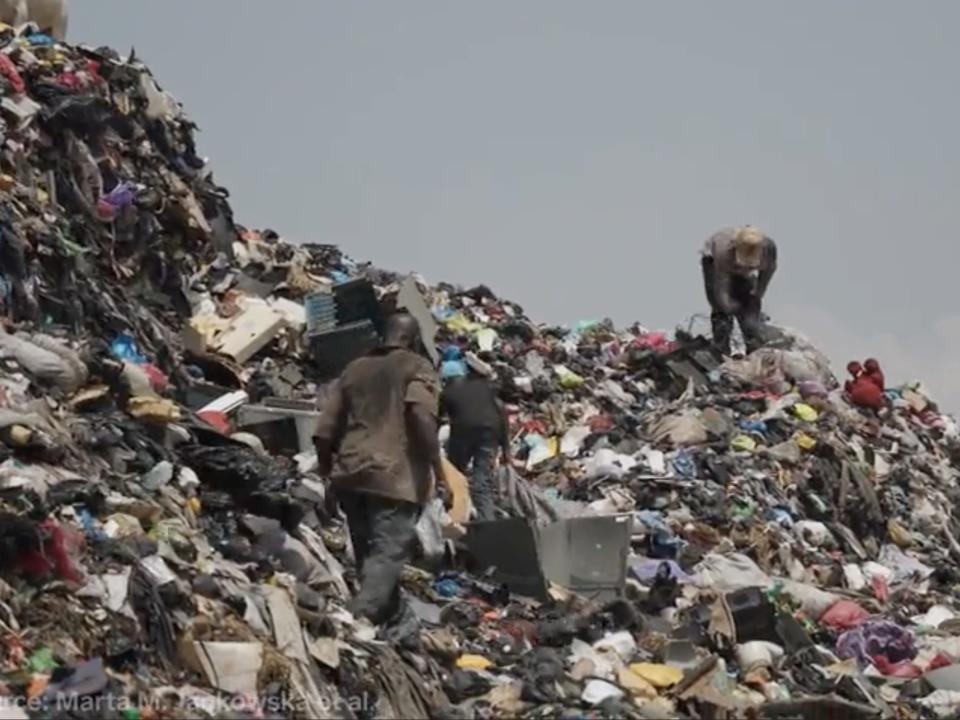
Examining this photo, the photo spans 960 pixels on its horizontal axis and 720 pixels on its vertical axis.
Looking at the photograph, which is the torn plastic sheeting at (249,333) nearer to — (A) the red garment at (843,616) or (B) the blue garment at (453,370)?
(B) the blue garment at (453,370)

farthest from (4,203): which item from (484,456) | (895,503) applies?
(895,503)

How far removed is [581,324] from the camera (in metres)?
16.5

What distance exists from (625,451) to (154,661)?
277 inches

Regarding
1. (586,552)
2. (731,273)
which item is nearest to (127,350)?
(586,552)

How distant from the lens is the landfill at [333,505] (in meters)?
5.64

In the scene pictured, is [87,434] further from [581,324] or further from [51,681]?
[581,324]

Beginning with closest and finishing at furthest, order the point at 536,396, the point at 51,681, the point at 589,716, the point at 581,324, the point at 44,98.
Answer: the point at 51,681
the point at 589,716
the point at 44,98
the point at 536,396
the point at 581,324

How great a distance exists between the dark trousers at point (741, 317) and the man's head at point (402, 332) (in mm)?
8229

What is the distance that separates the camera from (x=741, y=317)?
14.9 metres

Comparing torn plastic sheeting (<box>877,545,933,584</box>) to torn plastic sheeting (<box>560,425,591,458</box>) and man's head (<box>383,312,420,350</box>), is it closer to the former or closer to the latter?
torn plastic sheeting (<box>560,425,591,458</box>)

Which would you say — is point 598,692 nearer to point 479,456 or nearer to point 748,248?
point 479,456

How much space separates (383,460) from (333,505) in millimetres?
760

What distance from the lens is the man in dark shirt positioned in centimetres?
963

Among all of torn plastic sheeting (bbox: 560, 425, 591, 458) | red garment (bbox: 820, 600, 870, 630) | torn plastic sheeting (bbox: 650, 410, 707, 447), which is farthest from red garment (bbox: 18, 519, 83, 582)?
torn plastic sheeting (bbox: 650, 410, 707, 447)
